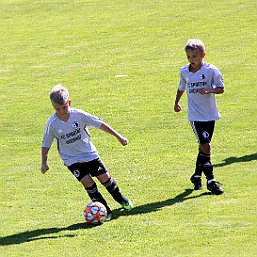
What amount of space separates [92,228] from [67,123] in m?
1.32

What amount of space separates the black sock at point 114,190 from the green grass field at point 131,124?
0.70ft

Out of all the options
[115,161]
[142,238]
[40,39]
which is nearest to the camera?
[142,238]

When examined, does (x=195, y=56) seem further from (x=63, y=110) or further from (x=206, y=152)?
(x=63, y=110)

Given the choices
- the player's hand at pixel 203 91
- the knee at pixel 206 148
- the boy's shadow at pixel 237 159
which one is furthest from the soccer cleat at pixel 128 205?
the boy's shadow at pixel 237 159

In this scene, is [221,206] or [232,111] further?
[232,111]

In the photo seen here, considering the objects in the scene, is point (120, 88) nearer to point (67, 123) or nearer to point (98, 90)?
point (98, 90)

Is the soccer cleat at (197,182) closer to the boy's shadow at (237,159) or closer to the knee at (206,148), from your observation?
the knee at (206,148)

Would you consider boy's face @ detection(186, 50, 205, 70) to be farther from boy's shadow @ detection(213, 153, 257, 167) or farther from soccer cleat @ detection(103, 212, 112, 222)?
boy's shadow @ detection(213, 153, 257, 167)

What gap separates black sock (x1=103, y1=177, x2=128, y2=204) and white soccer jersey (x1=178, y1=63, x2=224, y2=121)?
1.60 m

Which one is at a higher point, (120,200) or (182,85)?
(182,85)

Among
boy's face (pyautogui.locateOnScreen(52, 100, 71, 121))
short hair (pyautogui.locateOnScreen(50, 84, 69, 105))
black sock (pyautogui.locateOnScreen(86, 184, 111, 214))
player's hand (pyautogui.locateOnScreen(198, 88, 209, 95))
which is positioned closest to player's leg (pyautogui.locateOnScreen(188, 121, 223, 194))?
player's hand (pyautogui.locateOnScreen(198, 88, 209, 95))

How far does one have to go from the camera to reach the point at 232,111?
18.3 metres

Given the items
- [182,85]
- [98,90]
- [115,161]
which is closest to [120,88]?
[98,90]

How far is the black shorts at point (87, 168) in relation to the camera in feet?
35.9
